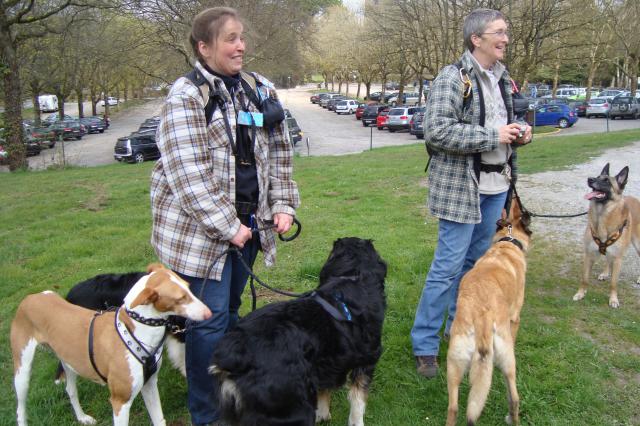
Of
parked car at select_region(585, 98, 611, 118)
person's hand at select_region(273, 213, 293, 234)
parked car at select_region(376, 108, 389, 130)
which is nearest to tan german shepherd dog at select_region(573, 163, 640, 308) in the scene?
person's hand at select_region(273, 213, 293, 234)

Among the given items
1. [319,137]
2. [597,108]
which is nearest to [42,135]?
[319,137]

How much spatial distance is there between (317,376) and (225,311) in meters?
0.65

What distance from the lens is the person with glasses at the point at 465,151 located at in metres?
3.17

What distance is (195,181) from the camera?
2.36 meters

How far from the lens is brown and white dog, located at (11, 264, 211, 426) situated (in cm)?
252

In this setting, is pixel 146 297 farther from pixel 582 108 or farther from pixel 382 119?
pixel 582 108

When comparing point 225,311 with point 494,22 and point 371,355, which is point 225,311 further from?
point 494,22

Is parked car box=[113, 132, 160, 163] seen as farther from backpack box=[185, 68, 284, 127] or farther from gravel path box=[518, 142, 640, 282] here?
backpack box=[185, 68, 284, 127]

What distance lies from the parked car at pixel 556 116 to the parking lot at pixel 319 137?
77cm

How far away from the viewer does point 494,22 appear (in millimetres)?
3168

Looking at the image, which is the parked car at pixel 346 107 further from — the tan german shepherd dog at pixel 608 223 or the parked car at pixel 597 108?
the tan german shepherd dog at pixel 608 223

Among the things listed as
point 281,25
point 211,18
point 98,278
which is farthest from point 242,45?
point 281,25

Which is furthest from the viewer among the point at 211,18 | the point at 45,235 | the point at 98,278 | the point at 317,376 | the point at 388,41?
the point at 388,41

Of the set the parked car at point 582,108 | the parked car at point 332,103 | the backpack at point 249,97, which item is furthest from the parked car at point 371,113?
the backpack at point 249,97
